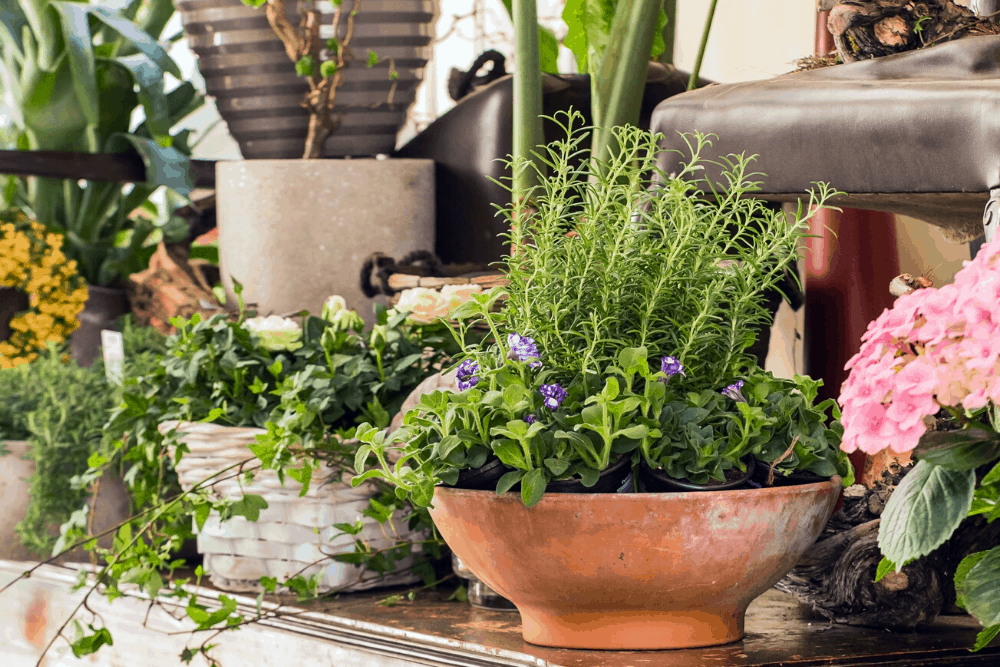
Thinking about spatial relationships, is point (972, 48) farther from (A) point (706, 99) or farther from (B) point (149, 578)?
(B) point (149, 578)

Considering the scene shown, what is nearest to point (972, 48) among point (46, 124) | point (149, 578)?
point (149, 578)

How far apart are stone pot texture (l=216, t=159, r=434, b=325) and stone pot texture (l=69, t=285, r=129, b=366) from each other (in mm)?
551

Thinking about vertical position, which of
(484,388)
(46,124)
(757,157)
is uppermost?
(46,124)

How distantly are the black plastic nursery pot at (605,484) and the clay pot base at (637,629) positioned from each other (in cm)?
9

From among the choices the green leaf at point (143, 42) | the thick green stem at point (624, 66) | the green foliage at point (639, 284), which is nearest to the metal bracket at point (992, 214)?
the green foliage at point (639, 284)

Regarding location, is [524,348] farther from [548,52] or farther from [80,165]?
[80,165]

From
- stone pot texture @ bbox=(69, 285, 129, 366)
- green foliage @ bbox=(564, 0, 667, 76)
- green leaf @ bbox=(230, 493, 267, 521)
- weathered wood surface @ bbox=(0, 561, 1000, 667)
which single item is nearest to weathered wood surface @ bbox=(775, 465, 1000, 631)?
Result: weathered wood surface @ bbox=(0, 561, 1000, 667)

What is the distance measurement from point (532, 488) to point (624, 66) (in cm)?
67

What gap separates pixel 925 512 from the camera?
21.8 inches

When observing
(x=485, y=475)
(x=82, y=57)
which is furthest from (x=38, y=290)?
(x=485, y=475)

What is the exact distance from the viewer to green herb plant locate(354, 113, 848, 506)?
686mm

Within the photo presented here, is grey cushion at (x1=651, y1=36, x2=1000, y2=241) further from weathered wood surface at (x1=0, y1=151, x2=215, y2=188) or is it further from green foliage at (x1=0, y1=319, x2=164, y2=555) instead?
weathered wood surface at (x1=0, y1=151, x2=215, y2=188)

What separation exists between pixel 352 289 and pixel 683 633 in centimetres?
89

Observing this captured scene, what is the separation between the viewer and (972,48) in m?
0.79
